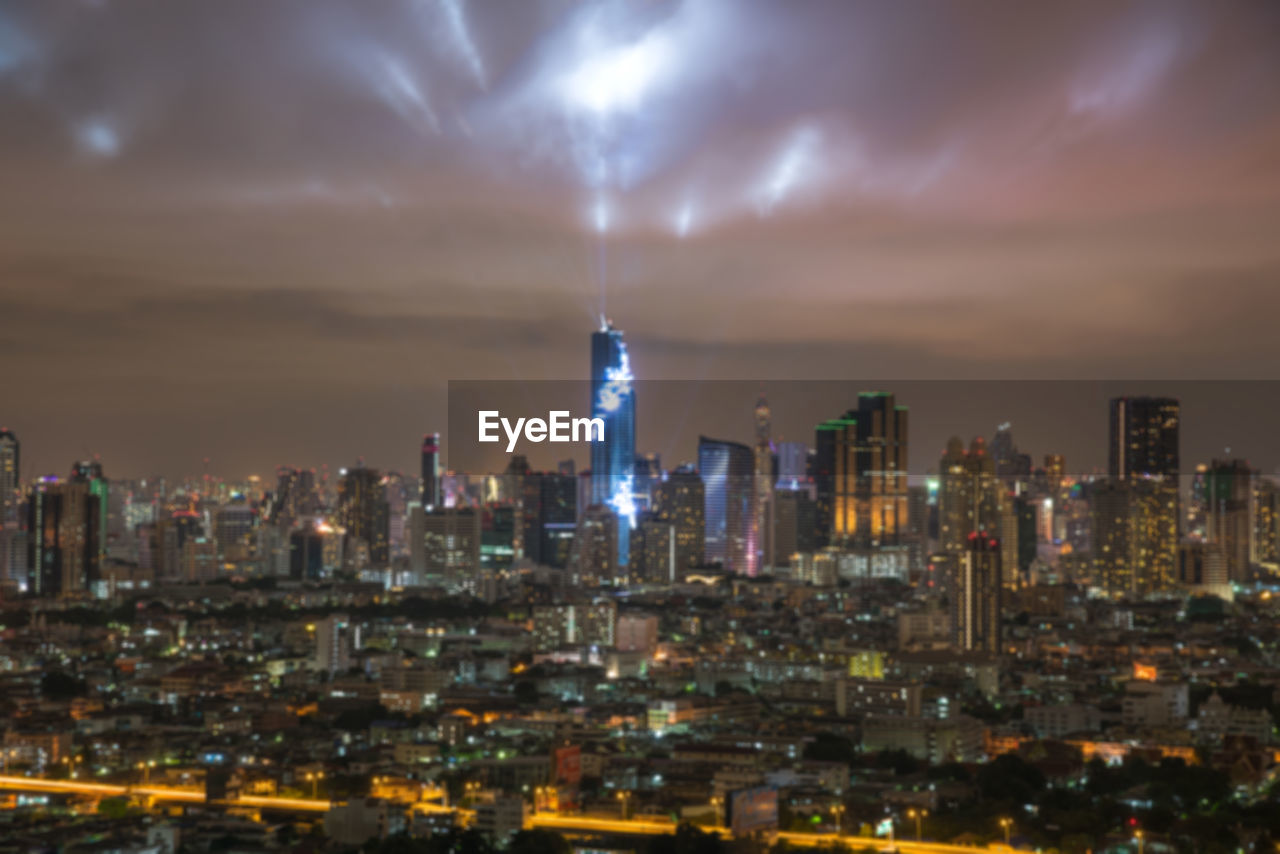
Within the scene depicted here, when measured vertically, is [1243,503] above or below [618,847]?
above

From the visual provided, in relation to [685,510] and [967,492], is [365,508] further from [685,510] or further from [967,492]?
[967,492]

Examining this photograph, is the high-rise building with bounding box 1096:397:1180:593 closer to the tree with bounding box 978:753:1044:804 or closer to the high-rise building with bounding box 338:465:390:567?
the high-rise building with bounding box 338:465:390:567

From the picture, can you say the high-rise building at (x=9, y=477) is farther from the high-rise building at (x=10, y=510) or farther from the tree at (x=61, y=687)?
the tree at (x=61, y=687)

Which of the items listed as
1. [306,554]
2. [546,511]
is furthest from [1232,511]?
[306,554]

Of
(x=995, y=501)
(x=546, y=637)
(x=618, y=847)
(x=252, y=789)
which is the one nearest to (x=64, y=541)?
(x=546, y=637)

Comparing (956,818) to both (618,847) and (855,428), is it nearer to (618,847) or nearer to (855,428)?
(618,847)
